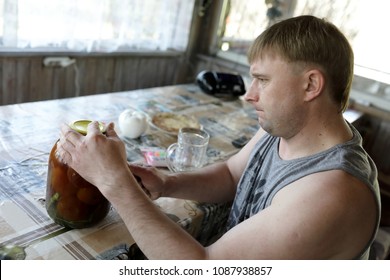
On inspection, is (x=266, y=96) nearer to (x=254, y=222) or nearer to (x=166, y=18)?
(x=254, y=222)

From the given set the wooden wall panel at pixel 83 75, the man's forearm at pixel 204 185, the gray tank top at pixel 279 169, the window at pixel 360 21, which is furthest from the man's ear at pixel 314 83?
the window at pixel 360 21

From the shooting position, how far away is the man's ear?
0.73 metres

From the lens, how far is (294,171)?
761 mm

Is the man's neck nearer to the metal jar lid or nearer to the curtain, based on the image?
the metal jar lid

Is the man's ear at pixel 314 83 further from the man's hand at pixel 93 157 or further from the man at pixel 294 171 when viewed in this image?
the man's hand at pixel 93 157

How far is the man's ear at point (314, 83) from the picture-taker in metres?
0.73

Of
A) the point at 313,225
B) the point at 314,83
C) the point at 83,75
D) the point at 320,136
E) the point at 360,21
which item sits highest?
the point at 360,21

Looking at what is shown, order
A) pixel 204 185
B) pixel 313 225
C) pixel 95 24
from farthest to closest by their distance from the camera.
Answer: pixel 95 24 < pixel 204 185 < pixel 313 225

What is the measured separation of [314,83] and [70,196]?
0.59m

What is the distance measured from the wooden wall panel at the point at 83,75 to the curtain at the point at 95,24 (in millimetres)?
102

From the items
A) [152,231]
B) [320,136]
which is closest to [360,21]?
[320,136]

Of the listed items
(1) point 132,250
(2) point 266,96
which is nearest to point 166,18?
(2) point 266,96

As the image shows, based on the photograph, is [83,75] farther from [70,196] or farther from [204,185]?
[70,196]

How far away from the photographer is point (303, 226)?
63 centimetres
